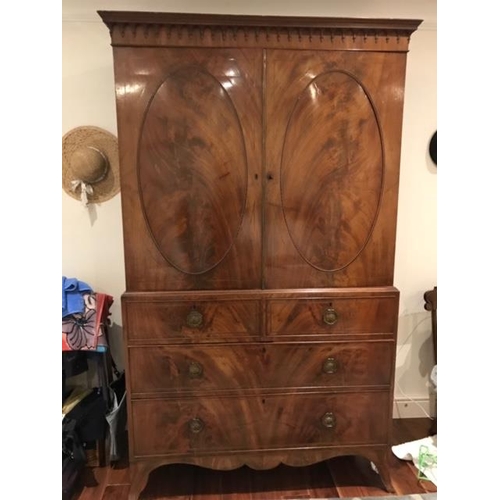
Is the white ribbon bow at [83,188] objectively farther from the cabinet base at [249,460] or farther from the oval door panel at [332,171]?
the cabinet base at [249,460]

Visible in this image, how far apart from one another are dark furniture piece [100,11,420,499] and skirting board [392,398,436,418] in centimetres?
69

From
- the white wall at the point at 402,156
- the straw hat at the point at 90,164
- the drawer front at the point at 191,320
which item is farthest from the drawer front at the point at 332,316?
the straw hat at the point at 90,164

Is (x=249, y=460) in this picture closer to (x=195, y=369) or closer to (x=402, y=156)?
(x=195, y=369)

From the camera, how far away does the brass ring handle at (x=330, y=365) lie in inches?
65.4

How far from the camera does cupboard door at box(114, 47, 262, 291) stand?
4.91ft

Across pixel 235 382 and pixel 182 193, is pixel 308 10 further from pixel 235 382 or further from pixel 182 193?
pixel 235 382

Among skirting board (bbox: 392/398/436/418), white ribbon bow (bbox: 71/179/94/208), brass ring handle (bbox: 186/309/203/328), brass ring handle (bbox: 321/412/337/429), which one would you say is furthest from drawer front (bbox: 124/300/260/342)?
skirting board (bbox: 392/398/436/418)

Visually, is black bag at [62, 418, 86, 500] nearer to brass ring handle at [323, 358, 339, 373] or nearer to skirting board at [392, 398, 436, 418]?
brass ring handle at [323, 358, 339, 373]

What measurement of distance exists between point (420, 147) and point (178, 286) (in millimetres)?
1604

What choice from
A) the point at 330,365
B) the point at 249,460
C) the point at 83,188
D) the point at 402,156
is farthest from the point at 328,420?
the point at 83,188

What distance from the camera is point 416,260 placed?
224cm

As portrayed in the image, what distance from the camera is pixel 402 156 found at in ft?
7.06

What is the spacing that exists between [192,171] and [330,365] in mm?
1046
